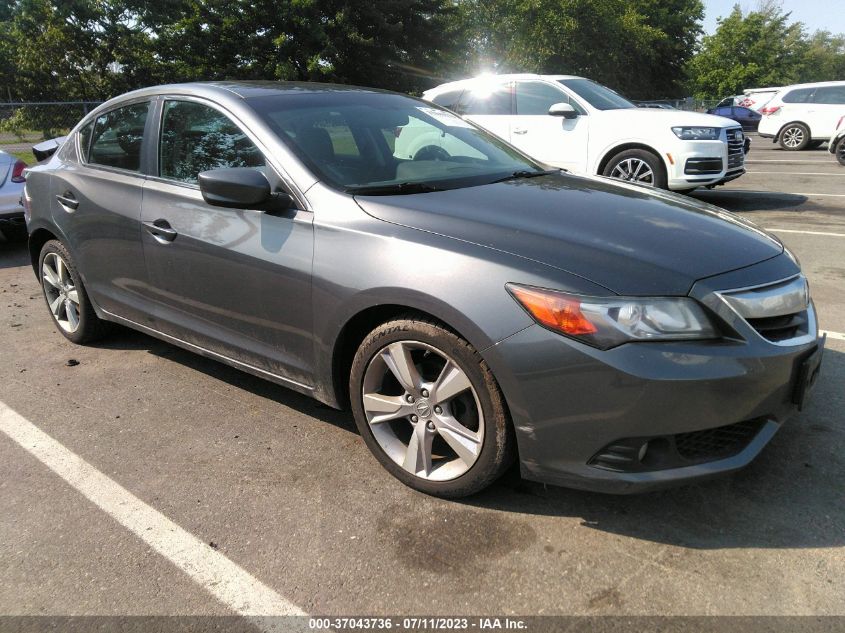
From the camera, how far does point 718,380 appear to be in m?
2.22

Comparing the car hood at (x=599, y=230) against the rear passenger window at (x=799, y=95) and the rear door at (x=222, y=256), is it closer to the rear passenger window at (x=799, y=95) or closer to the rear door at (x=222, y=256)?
the rear door at (x=222, y=256)

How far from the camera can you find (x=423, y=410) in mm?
2664

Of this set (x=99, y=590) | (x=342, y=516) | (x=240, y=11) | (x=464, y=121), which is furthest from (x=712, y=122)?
(x=240, y=11)

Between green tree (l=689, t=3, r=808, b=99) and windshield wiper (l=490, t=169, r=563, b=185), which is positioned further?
green tree (l=689, t=3, r=808, b=99)

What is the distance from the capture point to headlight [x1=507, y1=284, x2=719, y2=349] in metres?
2.21

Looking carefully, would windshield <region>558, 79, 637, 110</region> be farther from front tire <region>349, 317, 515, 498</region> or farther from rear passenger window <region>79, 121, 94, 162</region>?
front tire <region>349, 317, 515, 498</region>

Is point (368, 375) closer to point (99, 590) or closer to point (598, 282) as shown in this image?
point (598, 282)

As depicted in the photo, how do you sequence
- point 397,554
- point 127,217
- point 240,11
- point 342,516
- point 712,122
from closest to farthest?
point 397,554
point 342,516
point 127,217
point 712,122
point 240,11

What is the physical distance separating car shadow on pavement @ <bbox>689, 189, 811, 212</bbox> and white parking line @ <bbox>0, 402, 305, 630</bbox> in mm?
7999

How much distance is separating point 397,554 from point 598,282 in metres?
1.17

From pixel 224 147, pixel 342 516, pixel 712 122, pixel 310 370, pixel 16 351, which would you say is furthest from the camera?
pixel 712 122

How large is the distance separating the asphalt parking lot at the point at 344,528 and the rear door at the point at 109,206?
69 centimetres

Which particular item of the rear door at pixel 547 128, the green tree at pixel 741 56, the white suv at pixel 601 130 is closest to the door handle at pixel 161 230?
the white suv at pixel 601 130

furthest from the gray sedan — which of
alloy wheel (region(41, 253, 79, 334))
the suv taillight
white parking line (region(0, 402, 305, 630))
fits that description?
the suv taillight
